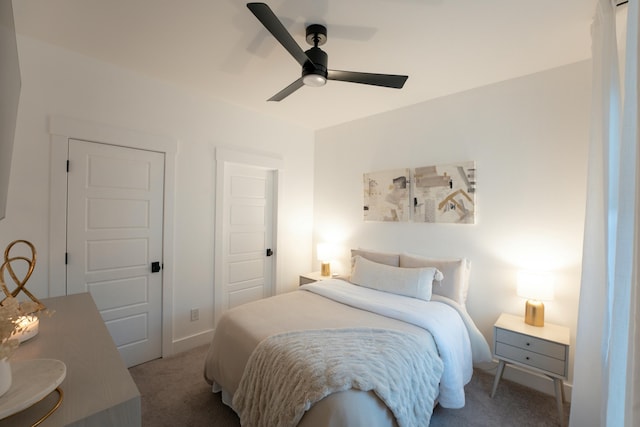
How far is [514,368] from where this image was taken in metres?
2.40

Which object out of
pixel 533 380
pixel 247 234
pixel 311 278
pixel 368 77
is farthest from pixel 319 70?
pixel 533 380

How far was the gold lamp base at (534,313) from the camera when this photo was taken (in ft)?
7.13

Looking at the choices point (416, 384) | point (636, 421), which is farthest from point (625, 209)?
point (416, 384)

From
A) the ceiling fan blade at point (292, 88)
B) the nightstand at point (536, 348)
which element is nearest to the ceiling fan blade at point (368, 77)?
the ceiling fan blade at point (292, 88)

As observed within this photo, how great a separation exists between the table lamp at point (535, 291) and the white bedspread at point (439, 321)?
510 mm

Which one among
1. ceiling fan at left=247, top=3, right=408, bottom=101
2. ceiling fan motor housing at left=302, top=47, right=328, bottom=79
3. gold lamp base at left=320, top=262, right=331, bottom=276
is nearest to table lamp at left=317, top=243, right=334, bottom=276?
gold lamp base at left=320, top=262, right=331, bottom=276

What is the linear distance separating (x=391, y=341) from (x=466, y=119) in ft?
7.49

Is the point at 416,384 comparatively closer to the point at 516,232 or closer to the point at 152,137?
the point at 516,232

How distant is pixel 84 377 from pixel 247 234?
2.52 m

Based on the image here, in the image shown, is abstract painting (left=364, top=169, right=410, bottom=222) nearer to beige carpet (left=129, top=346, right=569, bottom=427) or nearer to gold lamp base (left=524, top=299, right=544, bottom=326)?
gold lamp base (left=524, top=299, right=544, bottom=326)

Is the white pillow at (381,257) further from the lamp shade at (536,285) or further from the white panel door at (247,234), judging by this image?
the white panel door at (247,234)

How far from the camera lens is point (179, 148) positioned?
2783 millimetres

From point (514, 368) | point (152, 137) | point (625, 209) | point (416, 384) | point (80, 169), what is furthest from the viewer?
point (152, 137)

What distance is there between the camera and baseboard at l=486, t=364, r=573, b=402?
216 cm
